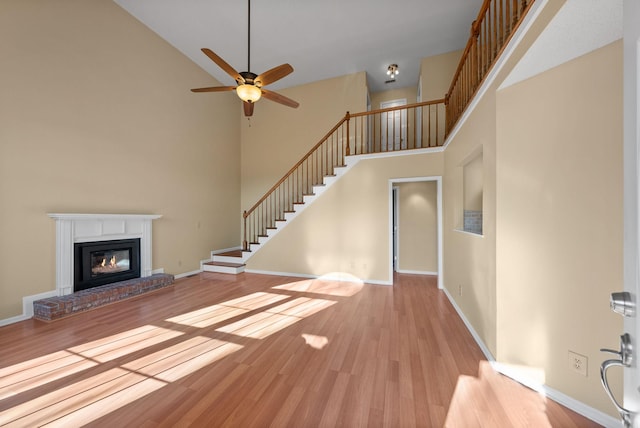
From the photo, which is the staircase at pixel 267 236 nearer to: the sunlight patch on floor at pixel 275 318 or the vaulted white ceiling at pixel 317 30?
the sunlight patch on floor at pixel 275 318

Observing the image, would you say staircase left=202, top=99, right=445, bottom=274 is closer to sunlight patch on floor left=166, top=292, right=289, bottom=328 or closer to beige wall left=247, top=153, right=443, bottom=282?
beige wall left=247, top=153, right=443, bottom=282

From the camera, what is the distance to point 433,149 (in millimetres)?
4680

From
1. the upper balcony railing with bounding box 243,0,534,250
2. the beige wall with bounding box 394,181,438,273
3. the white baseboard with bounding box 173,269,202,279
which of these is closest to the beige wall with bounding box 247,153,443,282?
the upper balcony railing with bounding box 243,0,534,250

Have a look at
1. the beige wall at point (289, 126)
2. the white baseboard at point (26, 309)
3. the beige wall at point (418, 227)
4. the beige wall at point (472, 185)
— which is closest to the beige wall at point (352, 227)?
the beige wall at point (472, 185)

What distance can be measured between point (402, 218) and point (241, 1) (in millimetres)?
5396

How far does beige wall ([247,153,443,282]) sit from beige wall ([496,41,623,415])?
2707mm

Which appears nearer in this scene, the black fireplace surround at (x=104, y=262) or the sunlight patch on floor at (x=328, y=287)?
the black fireplace surround at (x=104, y=262)

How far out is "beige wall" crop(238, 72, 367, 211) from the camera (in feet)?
20.9

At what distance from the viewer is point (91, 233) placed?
3.93m

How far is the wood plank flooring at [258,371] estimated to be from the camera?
1663mm

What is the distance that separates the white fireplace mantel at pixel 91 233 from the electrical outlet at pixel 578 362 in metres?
5.84

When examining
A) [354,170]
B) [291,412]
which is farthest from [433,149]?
[291,412]

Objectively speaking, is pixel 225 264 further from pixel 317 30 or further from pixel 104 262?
pixel 317 30

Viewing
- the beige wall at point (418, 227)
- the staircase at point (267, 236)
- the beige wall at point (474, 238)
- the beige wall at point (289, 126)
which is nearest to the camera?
the beige wall at point (474, 238)
